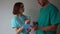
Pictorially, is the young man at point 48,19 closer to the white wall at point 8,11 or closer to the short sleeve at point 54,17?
the short sleeve at point 54,17

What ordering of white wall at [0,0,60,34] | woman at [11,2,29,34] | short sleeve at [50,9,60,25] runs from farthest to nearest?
1. white wall at [0,0,60,34]
2. woman at [11,2,29,34]
3. short sleeve at [50,9,60,25]

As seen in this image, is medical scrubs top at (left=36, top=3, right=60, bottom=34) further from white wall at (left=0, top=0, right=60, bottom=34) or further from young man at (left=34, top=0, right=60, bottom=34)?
white wall at (left=0, top=0, right=60, bottom=34)

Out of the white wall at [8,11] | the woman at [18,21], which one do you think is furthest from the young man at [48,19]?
the white wall at [8,11]

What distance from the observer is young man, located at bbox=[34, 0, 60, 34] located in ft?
4.70

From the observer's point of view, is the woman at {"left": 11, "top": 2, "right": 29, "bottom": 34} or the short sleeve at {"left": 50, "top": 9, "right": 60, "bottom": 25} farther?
the woman at {"left": 11, "top": 2, "right": 29, "bottom": 34}

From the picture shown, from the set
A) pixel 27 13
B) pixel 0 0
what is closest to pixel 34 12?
pixel 27 13

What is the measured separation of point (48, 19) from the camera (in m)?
1.47

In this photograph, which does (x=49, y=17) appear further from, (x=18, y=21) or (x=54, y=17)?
(x=18, y=21)

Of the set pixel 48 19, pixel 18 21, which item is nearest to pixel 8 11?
pixel 18 21

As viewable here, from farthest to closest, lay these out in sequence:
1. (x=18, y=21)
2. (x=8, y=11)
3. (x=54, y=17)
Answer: (x=8, y=11) → (x=18, y=21) → (x=54, y=17)

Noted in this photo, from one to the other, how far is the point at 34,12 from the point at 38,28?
44 centimetres

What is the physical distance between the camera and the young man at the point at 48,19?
1.43m

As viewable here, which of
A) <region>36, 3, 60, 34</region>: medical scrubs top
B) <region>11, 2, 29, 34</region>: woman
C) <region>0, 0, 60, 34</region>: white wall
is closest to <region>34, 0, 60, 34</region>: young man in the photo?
<region>36, 3, 60, 34</region>: medical scrubs top

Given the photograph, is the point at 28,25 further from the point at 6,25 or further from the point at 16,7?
the point at 6,25
